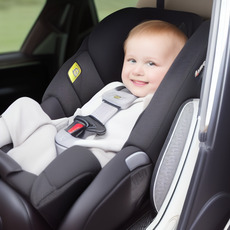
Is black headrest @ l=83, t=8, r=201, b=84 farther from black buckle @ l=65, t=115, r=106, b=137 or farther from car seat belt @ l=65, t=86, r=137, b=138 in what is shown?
black buckle @ l=65, t=115, r=106, b=137

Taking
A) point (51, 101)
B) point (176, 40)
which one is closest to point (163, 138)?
point (176, 40)

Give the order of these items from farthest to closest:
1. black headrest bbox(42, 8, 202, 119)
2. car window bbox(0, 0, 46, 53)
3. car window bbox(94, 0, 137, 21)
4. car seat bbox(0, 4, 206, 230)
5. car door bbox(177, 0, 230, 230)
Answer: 1. car window bbox(0, 0, 46, 53)
2. car window bbox(94, 0, 137, 21)
3. black headrest bbox(42, 8, 202, 119)
4. car seat bbox(0, 4, 206, 230)
5. car door bbox(177, 0, 230, 230)

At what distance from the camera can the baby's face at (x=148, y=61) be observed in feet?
5.37

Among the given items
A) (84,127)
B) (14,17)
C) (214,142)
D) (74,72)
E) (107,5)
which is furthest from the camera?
(14,17)

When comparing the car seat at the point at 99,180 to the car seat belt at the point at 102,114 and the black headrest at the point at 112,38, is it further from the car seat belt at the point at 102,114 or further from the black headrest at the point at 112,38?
the black headrest at the point at 112,38

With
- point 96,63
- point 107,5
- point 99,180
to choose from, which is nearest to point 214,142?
point 99,180

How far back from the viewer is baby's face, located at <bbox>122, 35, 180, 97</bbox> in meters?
1.64

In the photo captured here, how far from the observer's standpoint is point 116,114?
1715mm

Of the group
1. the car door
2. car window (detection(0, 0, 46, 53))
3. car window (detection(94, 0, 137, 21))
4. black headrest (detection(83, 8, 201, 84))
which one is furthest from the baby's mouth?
car window (detection(0, 0, 46, 53))

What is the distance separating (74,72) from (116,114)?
0.26m

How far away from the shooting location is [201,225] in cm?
146

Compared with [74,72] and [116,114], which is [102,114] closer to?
[116,114]

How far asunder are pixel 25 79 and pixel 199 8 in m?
1.17

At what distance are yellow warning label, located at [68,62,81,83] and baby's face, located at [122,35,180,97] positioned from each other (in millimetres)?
214
